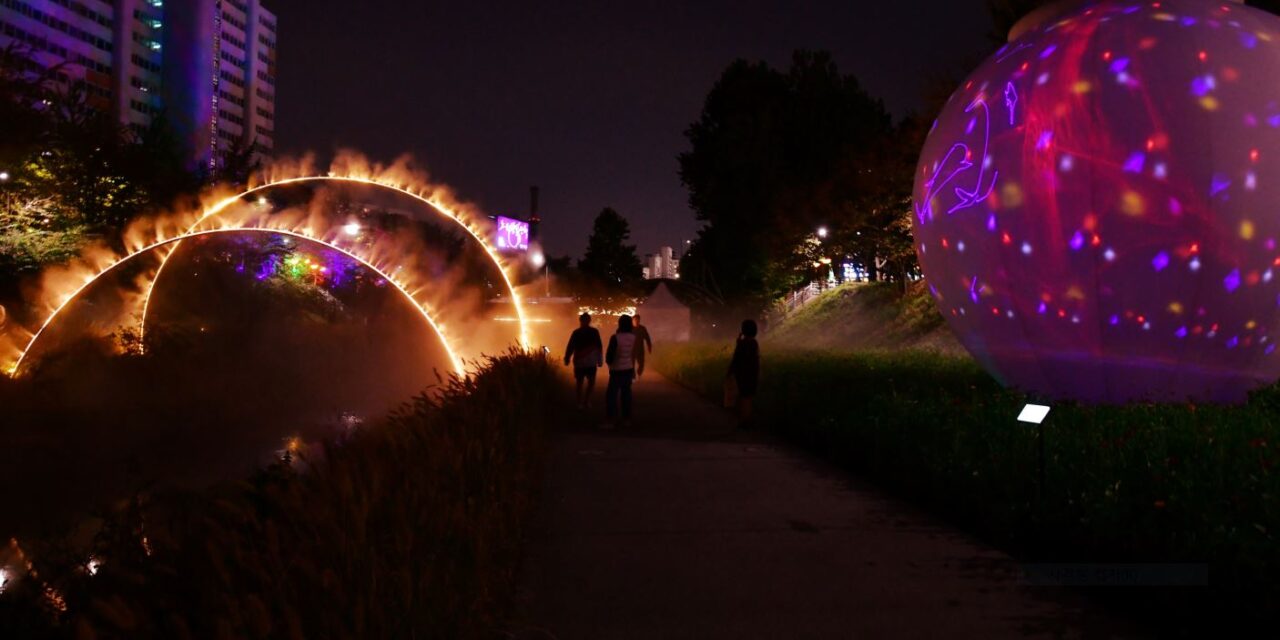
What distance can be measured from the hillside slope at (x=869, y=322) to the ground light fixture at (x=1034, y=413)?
62.6 feet

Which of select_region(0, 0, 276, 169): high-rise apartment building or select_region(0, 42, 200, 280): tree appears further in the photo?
select_region(0, 0, 276, 169): high-rise apartment building

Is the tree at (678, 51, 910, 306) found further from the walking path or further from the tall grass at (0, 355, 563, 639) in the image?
the tall grass at (0, 355, 563, 639)

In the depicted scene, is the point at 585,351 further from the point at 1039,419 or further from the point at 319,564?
the point at 319,564

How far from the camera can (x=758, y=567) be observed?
18.3 ft

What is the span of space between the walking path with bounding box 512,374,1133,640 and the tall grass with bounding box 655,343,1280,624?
1.13 ft

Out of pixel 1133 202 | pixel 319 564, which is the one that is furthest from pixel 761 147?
pixel 319 564

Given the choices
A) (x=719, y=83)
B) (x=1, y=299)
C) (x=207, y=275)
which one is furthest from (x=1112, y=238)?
(x=719, y=83)

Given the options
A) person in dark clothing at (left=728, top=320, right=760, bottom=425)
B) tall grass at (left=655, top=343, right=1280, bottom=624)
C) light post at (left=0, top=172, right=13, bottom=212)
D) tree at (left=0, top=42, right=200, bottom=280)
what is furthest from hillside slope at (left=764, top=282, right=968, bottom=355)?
light post at (left=0, top=172, right=13, bottom=212)

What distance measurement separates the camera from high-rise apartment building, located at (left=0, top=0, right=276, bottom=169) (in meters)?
81.3

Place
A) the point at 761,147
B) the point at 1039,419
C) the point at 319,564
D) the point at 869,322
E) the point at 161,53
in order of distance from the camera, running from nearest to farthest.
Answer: the point at 319,564 → the point at 1039,419 → the point at 869,322 → the point at 761,147 → the point at 161,53

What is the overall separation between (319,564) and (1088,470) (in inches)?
193

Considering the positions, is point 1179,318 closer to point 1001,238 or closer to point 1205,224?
point 1205,224

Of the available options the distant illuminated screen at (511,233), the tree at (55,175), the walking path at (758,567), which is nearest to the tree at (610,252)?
the distant illuminated screen at (511,233)

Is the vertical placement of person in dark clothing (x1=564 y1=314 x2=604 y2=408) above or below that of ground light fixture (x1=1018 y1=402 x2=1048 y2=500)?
above
